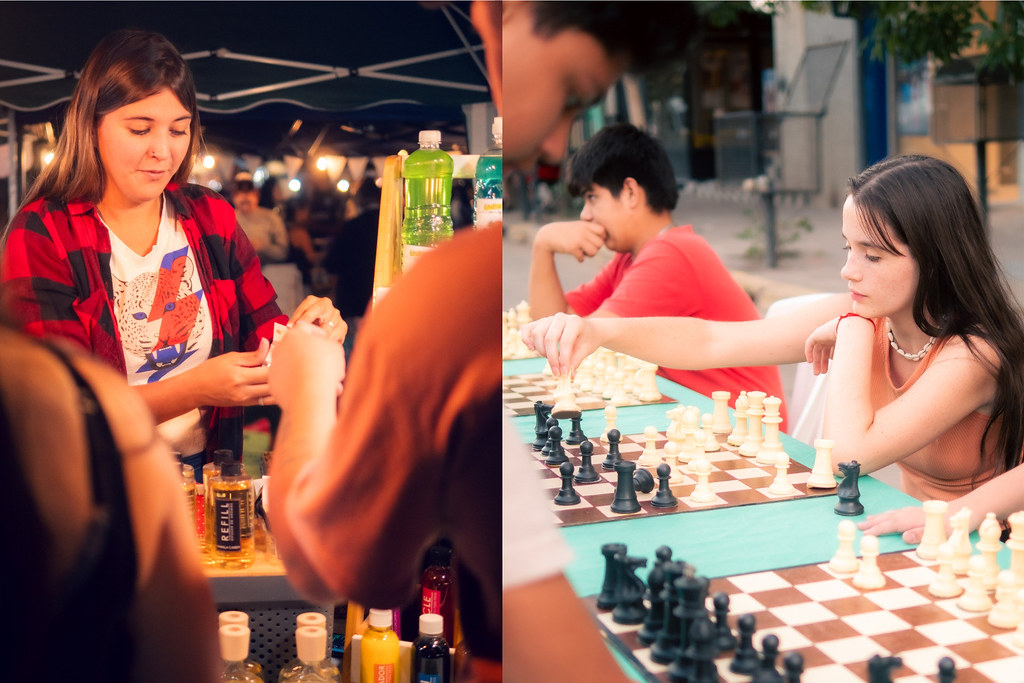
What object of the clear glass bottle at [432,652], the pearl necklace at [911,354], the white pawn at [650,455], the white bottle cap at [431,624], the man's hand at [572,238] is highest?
the man's hand at [572,238]

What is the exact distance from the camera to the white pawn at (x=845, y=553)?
1.31 meters

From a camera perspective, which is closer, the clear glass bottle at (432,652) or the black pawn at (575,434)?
the clear glass bottle at (432,652)

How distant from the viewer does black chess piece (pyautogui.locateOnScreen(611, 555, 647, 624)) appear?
1268 millimetres

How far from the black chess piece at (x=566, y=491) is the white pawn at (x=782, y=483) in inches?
13.5

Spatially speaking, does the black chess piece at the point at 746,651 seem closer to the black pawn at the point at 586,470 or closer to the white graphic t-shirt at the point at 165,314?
the black pawn at the point at 586,470

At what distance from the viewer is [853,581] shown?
4.21ft

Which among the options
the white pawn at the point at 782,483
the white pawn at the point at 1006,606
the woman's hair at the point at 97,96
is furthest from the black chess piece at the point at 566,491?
the woman's hair at the point at 97,96

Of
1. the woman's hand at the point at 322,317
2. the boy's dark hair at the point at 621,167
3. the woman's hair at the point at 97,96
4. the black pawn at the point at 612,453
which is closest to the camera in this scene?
the woman's hair at the point at 97,96

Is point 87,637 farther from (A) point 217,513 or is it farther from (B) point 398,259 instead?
(B) point 398,259

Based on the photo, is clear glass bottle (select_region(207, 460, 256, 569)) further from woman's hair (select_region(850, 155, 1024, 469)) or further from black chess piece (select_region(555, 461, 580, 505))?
woman's hair (select_region(850, 155, 1024, 469))

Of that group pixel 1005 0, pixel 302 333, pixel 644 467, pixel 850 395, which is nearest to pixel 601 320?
pixel 644 467

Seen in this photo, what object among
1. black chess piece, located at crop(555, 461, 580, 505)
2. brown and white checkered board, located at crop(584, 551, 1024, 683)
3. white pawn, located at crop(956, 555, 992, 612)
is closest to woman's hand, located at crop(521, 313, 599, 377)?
black chess piece, located at crop(555, 461, 580, 505)

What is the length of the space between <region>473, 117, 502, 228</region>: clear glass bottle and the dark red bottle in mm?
561

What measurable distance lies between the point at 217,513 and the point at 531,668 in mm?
580
